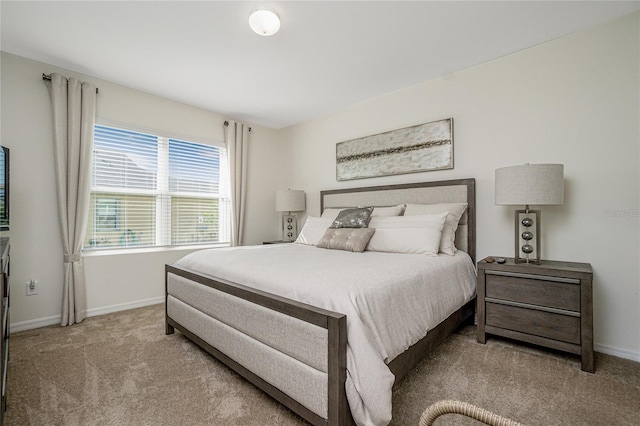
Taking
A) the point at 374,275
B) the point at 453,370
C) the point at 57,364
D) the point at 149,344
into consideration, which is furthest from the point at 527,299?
the point at 57,364

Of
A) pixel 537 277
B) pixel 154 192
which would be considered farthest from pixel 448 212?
pixel 154 192

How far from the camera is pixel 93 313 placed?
9.73 ft

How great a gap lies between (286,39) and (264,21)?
1.07 ft

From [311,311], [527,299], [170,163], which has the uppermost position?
[170,163]

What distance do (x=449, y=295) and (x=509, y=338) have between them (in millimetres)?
682

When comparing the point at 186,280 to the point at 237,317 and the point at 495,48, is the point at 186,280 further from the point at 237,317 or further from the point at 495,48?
the point at 495,48

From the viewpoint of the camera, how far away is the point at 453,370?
1.87 meters

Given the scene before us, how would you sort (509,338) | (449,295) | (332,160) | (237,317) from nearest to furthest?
1. (237,317)
2. (449,295)
3. (509,338)
4. (332,160)

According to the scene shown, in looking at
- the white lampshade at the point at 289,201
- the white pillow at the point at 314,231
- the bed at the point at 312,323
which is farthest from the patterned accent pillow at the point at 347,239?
the white lampshade at the point at 289,201

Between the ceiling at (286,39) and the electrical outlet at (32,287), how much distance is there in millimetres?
2042

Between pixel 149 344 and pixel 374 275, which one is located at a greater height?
pixel 374 275

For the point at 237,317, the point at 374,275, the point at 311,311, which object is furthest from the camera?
the point at 237,317

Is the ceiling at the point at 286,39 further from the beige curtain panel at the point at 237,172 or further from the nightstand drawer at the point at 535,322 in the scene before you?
the nightstand drawer at the point at 535,322

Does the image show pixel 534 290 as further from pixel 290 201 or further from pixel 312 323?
pixel 290 201
